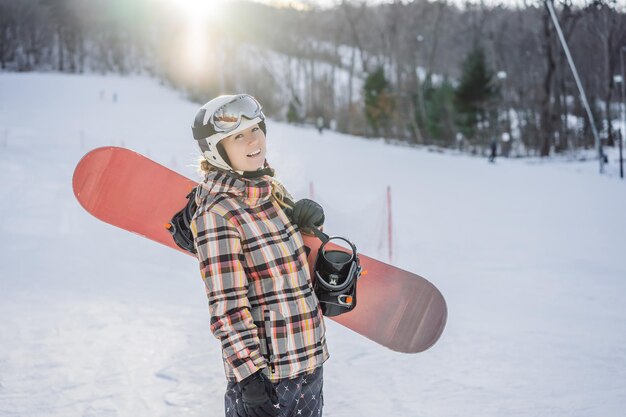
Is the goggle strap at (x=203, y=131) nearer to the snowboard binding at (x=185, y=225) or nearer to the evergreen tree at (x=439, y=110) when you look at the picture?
the snowboard binding at (x=185, y=225)

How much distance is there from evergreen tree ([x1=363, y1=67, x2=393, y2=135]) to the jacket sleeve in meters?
36.1

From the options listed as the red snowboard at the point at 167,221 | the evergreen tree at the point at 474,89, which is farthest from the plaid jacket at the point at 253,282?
the evergreen tree at the point at 474,89

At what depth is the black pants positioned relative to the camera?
5.61 ft

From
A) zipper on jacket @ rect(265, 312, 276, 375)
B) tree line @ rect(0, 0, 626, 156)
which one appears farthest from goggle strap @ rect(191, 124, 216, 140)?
tree line @ rect(0, 0, 626, 156)

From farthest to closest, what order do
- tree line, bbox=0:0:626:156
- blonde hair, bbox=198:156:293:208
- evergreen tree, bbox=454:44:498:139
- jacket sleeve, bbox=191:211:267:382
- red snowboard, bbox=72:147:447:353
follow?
1. evergreen tree, bbox=454:44:498:139
2. tree line, bbox=0:0:626:156
3. red snowboard, bbox=72:147:447:353
4. blonde hair, bbox=198:156:293:208
5. jacket sleeve, bbox=191:211:267:382

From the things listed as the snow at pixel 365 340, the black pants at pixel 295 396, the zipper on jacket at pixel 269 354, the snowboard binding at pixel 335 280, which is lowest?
the snow at pixel 365 340

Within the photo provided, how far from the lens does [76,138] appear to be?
70.4 feet

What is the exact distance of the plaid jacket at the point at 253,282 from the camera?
1589mm

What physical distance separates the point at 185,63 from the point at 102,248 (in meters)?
60.9

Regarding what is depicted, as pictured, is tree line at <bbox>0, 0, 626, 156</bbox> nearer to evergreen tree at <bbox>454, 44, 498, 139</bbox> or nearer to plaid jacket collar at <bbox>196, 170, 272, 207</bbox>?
evergreen tree at <bbox>454, 44, 498, 139</bbox>

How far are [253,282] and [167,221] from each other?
3.80 ft

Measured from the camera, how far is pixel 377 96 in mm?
36875

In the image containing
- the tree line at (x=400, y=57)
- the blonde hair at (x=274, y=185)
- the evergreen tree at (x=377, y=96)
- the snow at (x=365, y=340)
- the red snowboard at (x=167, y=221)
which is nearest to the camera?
the blonde hair at (x=274, y=185)

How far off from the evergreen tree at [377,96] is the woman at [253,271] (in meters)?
35.9
